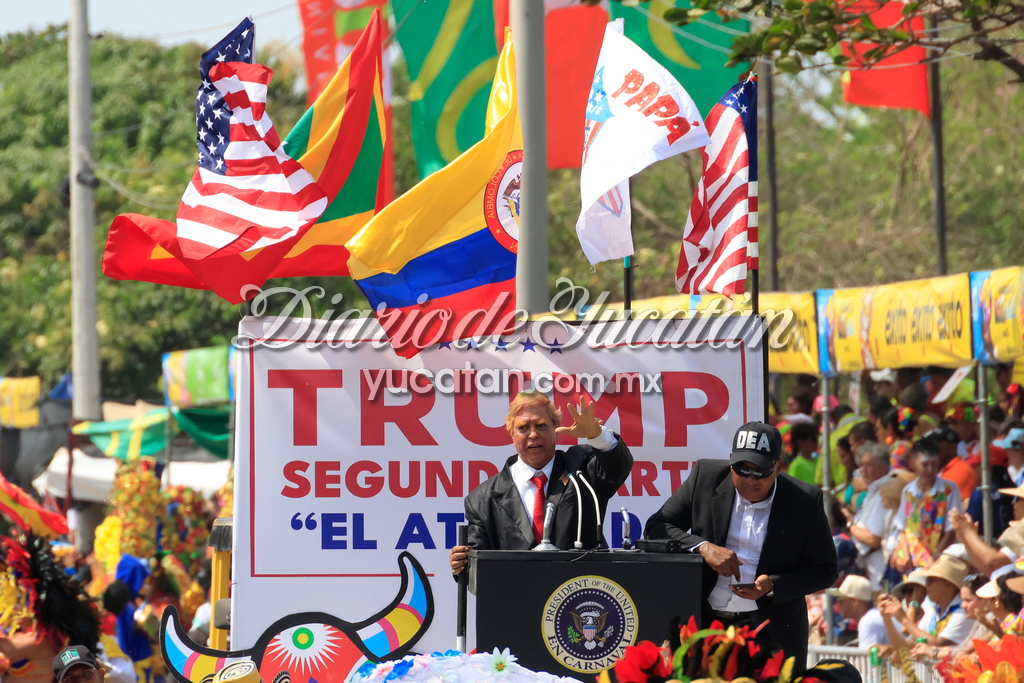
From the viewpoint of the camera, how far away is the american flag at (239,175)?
6.80 meters

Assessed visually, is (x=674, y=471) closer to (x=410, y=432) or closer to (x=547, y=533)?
(x=410, y=432)

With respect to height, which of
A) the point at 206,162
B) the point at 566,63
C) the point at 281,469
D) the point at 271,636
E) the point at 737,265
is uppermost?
→ the point at 566,63

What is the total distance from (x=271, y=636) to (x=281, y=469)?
0.87 meters

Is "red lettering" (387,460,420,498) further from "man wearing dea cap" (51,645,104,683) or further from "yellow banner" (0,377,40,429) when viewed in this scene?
"yellow banner" (0,377,40,429)

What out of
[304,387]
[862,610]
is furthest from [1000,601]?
[304,387]

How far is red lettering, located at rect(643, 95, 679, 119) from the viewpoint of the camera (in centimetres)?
671

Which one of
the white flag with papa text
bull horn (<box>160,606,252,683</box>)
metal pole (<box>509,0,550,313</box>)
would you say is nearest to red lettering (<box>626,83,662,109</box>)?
the white flag with papa text

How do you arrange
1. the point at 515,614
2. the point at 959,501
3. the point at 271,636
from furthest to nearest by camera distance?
the point at 959,501
the point at 271,636
the point at 515,614

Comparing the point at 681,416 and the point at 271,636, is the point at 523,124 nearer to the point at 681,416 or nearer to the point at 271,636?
the point at 681,416

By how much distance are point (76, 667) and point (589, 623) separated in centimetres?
240

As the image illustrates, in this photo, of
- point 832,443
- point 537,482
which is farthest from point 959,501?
point 537,482

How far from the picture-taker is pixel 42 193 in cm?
2828

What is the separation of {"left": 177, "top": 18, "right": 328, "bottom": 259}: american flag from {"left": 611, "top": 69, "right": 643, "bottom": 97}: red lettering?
5.91ft

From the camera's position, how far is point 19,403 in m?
20.6
